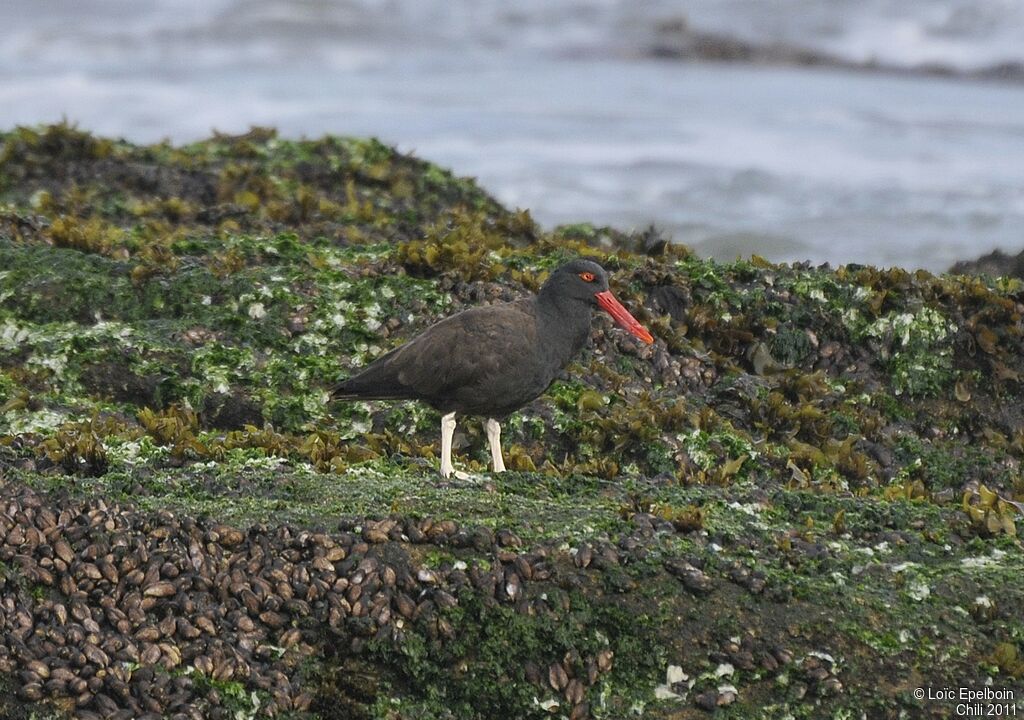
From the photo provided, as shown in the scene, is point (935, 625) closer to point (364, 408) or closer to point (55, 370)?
point (364, 408)

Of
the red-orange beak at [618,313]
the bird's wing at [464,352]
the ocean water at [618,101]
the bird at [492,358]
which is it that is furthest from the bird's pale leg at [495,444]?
the ocean water at [618,101]

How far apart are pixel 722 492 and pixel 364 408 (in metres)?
2.22

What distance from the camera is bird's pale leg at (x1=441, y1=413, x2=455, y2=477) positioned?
6.75 m

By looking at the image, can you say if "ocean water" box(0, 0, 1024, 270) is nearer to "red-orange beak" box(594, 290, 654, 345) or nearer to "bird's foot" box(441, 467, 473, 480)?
"red-orange beak" box(594, 290, 654, 345)

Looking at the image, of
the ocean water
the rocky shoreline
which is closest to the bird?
the rocky shoreline

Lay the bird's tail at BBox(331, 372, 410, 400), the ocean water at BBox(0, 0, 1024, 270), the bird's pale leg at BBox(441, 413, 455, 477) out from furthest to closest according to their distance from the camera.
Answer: the ocean water at BBox(0, 0, 1024, 270) < the bird's tail at BBox(331, 372, 410, 400) < the bird's pale leg at BBox(441, 413, 455, 477)

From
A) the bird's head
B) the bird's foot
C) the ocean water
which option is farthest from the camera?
the ocean water

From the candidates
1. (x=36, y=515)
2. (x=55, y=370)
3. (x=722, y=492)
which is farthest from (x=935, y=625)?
(x=55, y=370)

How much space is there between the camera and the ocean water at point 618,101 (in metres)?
19.0

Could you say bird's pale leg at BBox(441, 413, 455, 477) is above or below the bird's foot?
above

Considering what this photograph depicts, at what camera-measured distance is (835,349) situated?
9055 mm

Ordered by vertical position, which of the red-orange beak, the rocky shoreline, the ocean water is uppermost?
the ocean water

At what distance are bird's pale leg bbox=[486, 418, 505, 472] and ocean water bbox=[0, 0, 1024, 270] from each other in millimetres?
10518

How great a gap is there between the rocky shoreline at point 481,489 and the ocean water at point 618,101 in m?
8.12
